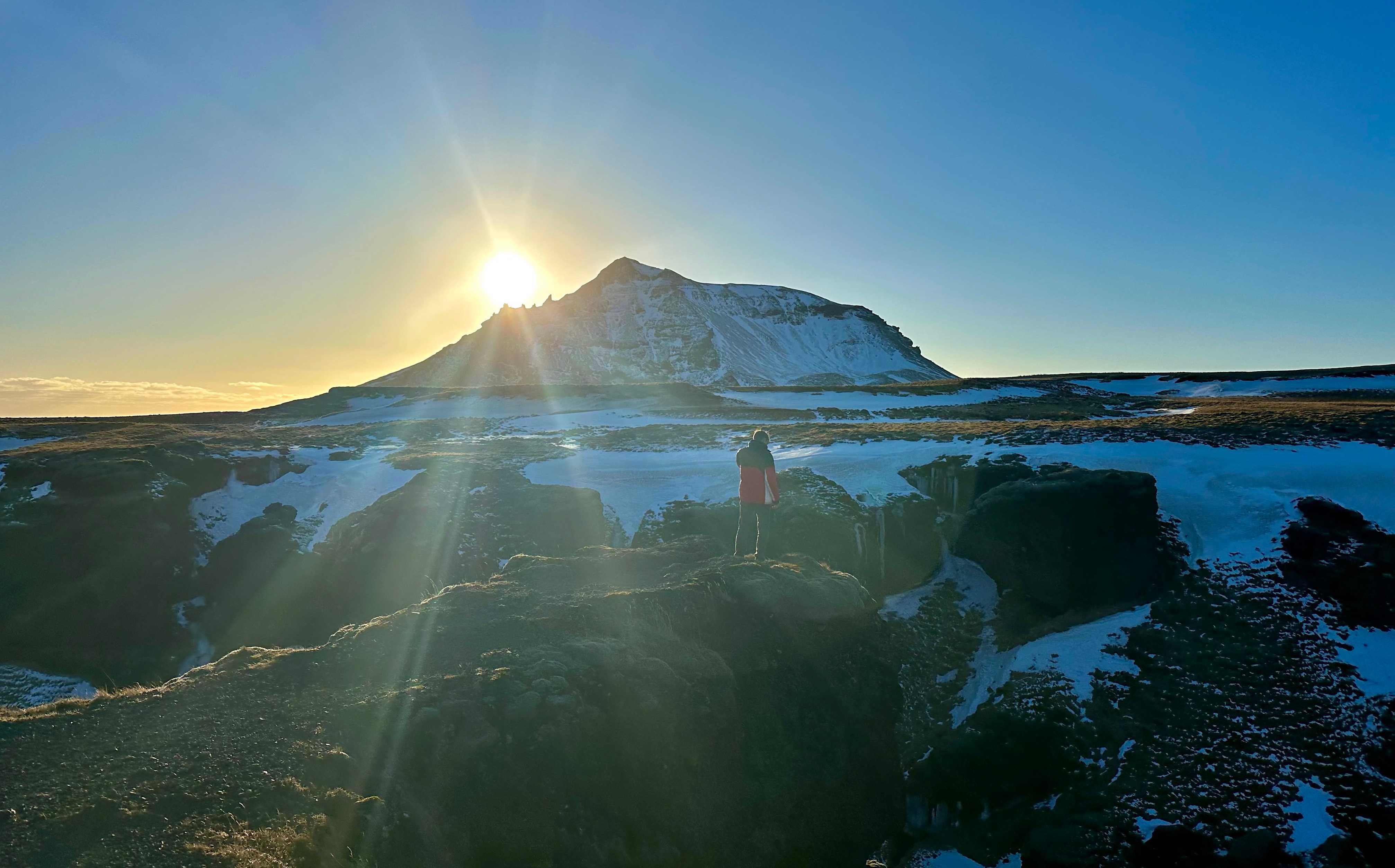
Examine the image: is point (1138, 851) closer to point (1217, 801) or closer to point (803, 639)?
point (1217, 801)

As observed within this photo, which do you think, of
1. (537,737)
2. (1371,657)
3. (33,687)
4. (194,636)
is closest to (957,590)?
(1371,657)

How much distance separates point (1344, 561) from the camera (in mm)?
14789

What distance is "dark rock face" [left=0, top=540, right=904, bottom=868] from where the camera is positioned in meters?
6.09

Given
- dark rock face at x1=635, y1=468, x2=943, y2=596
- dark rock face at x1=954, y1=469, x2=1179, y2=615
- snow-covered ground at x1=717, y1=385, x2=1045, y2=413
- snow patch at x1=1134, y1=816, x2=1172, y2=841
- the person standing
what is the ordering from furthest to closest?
snow-covered ground at x1=717, y1=385, x2=1045, y2=413 → dark rock face at x1=635, y1=468, x2=943, y2=596 → dark rock face at x1=954, y1=469, x2=1179, y2=615 → the person standing → snow patch at x1=1134, y1=816, x2=1172, y2=841

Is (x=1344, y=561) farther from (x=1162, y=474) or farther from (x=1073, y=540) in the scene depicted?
(x=1162, y=474)

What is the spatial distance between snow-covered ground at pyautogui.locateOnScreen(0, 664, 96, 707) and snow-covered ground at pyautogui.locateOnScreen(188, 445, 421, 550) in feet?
21.3

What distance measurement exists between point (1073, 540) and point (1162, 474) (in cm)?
539

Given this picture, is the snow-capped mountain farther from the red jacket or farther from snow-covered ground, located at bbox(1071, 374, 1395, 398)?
the red jacket

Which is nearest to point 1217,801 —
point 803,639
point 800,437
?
point 803,639

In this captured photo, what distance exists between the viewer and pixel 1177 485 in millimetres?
19469

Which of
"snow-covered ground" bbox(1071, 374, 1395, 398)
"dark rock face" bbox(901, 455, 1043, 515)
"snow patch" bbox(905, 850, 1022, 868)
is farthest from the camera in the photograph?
"snow-covered ground" bbox(1071, 374, 1395, 398)

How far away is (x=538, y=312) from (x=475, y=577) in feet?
518

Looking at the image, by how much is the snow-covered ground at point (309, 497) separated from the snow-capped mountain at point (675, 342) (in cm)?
10440

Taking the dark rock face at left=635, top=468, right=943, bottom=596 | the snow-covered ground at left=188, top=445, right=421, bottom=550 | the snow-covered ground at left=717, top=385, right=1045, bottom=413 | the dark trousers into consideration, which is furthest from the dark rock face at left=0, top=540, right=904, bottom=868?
the snow-covered ground at left=717, top=385, right=1045, bottom=413
